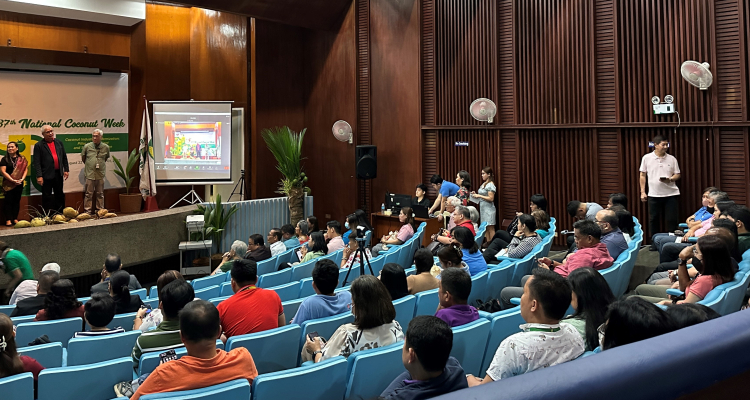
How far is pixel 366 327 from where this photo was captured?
301 cm

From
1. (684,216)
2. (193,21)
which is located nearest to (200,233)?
(193,21)

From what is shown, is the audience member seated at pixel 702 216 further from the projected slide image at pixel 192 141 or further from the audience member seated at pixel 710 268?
the projected slide image at pixel 192 141

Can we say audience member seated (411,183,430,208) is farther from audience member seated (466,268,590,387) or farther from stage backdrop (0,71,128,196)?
audience member seated (466,268,590,387)

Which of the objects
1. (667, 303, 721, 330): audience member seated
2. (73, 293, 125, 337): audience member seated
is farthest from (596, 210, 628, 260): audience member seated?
(73, 293, 125, 337): audience member seated

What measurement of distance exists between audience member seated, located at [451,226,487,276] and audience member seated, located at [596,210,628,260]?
3.81 feet

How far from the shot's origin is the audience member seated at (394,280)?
13.0 ft

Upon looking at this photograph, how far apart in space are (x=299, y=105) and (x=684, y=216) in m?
7.44

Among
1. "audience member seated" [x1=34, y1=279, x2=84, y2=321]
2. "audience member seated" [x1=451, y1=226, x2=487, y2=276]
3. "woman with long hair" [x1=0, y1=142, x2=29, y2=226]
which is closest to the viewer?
"audience member seated" [x1=34, y1=279, x2=84, y2=321]

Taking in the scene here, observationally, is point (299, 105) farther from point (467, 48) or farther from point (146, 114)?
point (467, 48)

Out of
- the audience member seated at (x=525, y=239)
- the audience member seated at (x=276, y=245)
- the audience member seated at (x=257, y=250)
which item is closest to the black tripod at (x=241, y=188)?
the audience member seated at (x=276, y=245)

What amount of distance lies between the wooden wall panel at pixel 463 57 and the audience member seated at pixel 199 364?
789cm

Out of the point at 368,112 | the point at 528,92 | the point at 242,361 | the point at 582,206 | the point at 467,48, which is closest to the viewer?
the point at 242,361

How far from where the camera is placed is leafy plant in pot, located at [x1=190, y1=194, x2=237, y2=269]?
941 cm

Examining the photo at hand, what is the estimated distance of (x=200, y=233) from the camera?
935cm
